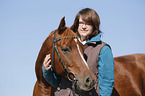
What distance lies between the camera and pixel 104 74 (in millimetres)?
2547

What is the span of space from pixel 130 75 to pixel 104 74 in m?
2.08

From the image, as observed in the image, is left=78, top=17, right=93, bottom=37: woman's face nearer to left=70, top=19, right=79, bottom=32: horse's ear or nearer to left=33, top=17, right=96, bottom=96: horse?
left=70, top=19, right=79, bottom=32: horse's ear

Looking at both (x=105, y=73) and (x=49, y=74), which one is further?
(x=49, y=74)

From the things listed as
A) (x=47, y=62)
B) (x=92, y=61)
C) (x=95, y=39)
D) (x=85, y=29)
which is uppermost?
(x=85, y=29)

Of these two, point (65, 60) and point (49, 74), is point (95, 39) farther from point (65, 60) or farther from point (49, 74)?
point (49, 74)

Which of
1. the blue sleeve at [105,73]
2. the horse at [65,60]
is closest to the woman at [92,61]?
the blue sleeve at [105,73]

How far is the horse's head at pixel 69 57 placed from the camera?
7.41ft

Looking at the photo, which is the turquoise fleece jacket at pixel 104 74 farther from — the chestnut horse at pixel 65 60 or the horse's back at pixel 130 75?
the horse's back at pixel 130 75

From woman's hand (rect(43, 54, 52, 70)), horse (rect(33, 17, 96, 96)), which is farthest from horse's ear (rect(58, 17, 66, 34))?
woman's hand (rect(43, 54, 52, 70))

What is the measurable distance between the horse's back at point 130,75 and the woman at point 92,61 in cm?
162

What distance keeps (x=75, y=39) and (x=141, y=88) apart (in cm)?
280

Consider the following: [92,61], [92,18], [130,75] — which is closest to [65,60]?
[92,61]

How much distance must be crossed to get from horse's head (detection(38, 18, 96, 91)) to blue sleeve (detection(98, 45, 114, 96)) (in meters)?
0.32

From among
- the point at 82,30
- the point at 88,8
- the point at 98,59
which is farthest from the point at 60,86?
the point at 88,8
